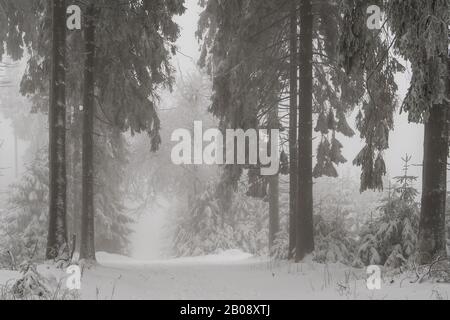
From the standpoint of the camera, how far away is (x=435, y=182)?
8.17 m

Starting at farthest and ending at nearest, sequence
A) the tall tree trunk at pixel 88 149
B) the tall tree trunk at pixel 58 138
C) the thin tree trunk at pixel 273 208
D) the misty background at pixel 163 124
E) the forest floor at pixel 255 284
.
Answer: the misty background at pixel 163 124 < the thin tree trunk at pixel 273 208 < the tall tree trunk at pixel 88 149 < the tall tree trunk at pixel 58 138 < the forest floor at pixel 255 284

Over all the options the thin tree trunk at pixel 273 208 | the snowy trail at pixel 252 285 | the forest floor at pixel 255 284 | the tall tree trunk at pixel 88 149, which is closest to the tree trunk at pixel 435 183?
the forest floor at pixel 255 284

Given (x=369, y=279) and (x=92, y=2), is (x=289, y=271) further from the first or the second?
(x=92, y=2)

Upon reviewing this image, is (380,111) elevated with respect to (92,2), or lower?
lower

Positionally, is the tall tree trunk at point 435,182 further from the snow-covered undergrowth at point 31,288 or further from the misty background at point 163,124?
the snow-covered undergrowth at point 31,288

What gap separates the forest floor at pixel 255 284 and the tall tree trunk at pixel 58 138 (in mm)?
1094

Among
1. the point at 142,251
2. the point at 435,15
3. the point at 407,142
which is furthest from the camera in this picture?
the point at 407,142

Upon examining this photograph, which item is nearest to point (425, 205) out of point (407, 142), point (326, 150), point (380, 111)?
point (380, 111)

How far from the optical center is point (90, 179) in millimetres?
11930

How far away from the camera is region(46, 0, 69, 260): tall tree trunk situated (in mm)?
9352

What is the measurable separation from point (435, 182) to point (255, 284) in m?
4.23

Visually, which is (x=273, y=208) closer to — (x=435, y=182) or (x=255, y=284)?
(x=255, y=284)

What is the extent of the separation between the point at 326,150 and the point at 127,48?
21.3 feet

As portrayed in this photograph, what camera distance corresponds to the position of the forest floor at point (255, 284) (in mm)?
7075
